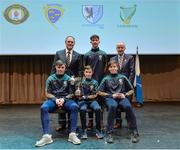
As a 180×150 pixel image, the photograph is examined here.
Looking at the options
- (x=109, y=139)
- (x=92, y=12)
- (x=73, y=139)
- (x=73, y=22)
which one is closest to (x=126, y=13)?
(x=92, y=12)

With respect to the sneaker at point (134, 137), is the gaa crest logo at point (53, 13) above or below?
above

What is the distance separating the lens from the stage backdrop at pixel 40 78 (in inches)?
275

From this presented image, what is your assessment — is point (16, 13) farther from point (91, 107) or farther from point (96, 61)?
point (91, 107)

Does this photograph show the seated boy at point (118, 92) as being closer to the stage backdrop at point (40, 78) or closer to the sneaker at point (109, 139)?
the sneaker at point (109, 139)

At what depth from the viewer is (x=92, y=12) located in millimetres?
6215

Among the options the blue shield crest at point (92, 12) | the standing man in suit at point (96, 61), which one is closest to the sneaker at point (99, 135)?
the standing man in suit at point (96, 61)

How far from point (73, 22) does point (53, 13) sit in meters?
0.39

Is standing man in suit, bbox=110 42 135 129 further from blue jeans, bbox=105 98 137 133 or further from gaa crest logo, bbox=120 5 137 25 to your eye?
gaa crest logo, bbox=120 5 137 25

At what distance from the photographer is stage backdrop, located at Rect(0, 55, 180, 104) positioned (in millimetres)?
6984

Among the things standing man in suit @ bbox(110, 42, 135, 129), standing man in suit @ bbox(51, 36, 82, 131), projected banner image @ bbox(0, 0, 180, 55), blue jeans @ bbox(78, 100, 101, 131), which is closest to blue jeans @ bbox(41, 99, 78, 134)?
blue jeans @ bbox(78, 100, 101, 131)

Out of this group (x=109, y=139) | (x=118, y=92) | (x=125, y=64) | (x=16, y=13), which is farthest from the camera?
(x=16, y=13)

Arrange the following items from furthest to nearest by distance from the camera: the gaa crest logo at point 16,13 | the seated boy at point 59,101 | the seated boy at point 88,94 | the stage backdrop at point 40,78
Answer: the stage backdrop at point 40,78, the gaa crest logo at point 16,13, the seated boy at point 88,94, the seated boy at point 59,101

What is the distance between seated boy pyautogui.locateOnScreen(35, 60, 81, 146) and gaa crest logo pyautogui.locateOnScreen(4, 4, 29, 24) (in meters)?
2.34

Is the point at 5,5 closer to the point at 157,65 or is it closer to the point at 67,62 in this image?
the point at 67,62
